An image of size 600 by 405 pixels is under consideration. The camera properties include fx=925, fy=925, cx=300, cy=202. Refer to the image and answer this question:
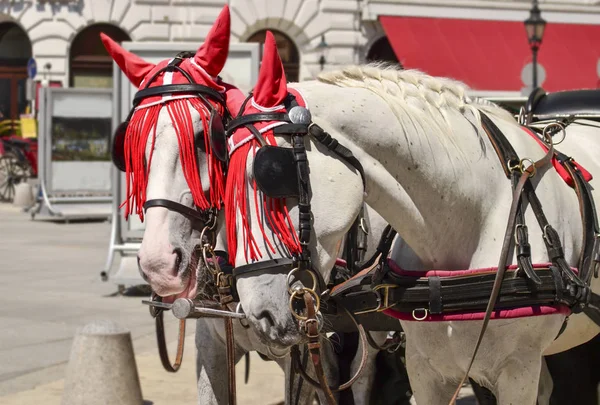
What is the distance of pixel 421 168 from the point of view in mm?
2932

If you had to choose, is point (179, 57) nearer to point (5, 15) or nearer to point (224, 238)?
point (224, 238)

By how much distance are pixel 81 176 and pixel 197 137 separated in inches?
488

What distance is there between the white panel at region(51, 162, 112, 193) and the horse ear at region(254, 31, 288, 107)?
12164mm

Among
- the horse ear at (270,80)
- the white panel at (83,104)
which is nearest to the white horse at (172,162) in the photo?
the horse ear at (270,80)

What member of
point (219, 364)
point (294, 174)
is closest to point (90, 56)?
point (219, 364)

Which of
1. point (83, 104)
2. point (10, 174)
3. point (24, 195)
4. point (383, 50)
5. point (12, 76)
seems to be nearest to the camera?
point (83, 104)

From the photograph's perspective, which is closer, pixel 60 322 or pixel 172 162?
pixel 172 162

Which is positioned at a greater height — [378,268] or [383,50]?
[383,50]

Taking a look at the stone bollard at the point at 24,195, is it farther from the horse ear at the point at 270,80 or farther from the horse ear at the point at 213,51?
the horse ear at the point at 270,80

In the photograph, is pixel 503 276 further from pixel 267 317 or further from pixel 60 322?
pixel 60 322

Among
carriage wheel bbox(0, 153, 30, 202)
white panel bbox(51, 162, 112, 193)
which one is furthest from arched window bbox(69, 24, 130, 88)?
white panel bbox(51, 162, 112, 193)

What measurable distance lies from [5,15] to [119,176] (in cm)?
1510

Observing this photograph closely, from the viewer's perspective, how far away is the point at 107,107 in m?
13.9

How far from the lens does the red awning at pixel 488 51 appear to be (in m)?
22.7
